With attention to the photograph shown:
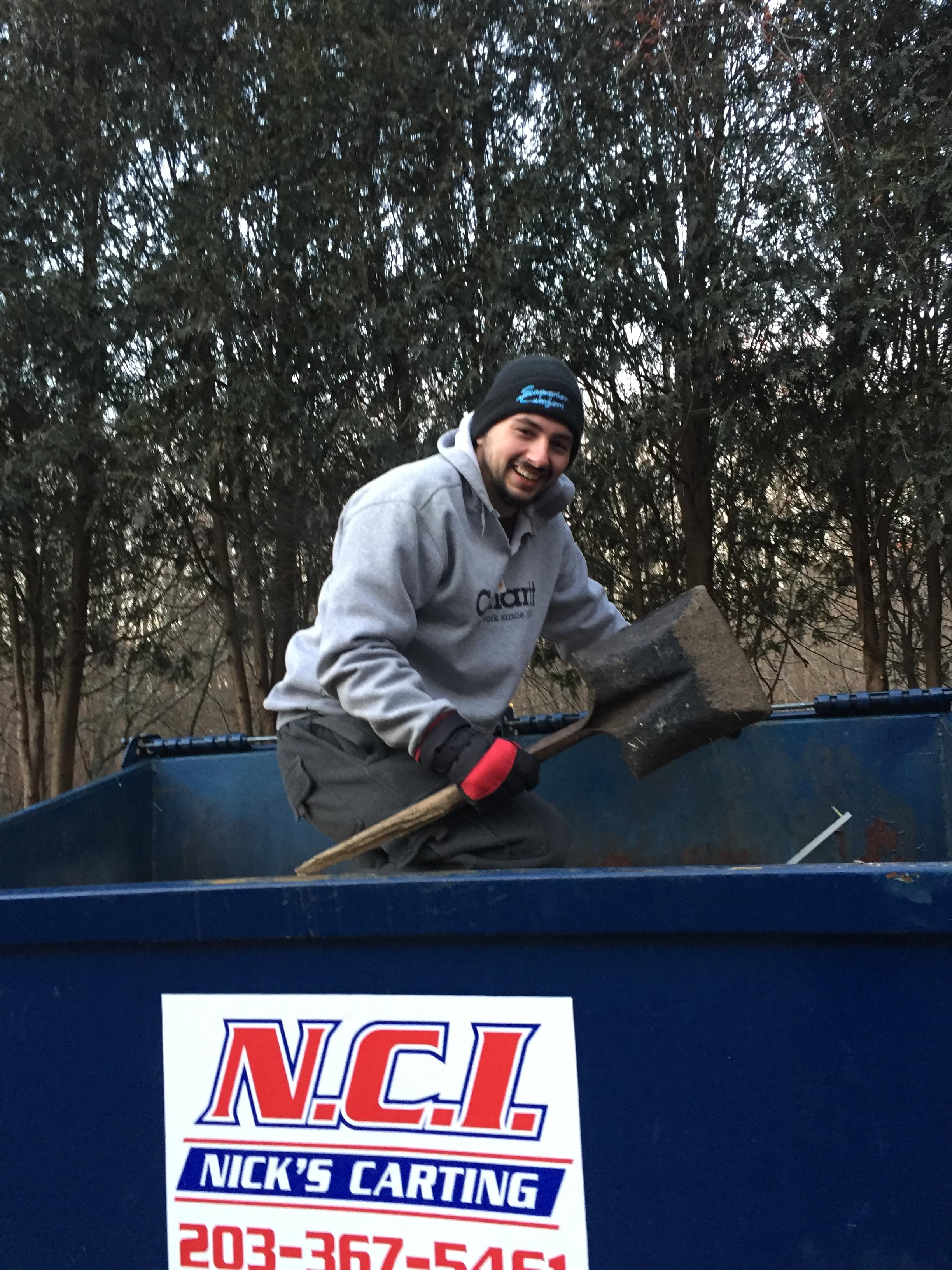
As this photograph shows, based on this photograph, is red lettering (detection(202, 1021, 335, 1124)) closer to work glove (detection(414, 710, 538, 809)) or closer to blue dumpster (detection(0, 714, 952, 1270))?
blue dumpster (detection(0, 714, 952, 1270))

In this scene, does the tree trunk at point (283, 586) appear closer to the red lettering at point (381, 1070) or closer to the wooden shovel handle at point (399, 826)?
the wooden shovel handle at point (399, 826)

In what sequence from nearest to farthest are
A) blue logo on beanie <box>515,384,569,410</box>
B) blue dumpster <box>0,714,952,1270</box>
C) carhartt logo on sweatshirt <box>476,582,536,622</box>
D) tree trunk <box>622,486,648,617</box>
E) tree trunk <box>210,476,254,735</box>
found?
1. blue dumpster <box>0,714,952,1270</box>
2. blue logo on beanie <box>515,384,569,410</box>
3. carhartt logo on sweatshirt <box>476,582,536,622</box>
4. tree trunk <box>622,486,648,617</box>
5. tree trunk <box>210,476,254,735</box>

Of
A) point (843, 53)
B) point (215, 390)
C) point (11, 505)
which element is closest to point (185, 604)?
point (11, 505)

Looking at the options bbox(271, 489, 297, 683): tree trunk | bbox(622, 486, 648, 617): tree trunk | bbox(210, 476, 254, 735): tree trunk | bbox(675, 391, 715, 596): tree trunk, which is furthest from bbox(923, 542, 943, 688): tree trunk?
bbox(210, 476, 254, 735): tree trunk

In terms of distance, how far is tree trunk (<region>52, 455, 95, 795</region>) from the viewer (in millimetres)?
6309

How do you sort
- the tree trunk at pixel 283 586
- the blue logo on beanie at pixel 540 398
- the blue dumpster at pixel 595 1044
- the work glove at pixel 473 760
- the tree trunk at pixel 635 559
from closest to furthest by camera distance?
the blue dumpster at pixel 595 1044, the work glove at pixel 473 760, the blue logo on beanie at pixel 540 398, the tree trunk at pixel 635 559, the tree trunk at pixel 283 586

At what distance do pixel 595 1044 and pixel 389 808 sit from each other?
0.97 m

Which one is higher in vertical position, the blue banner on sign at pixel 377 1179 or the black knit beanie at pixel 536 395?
the black knit beanie at pixel 536 395

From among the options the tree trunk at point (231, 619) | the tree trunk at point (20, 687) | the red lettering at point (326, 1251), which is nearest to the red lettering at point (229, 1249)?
the red lettering at point (326, 1251)

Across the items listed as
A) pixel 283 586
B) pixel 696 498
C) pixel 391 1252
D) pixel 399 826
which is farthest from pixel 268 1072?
pixel 283 586

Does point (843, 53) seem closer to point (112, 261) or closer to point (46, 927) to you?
point (112, 261)

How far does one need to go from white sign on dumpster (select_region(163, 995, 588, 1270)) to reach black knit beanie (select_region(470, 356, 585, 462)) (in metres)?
1.37

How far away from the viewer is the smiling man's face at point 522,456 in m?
2.51

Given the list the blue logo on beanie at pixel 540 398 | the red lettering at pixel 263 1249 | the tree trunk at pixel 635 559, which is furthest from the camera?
the tree trunk at pixel 635 559
